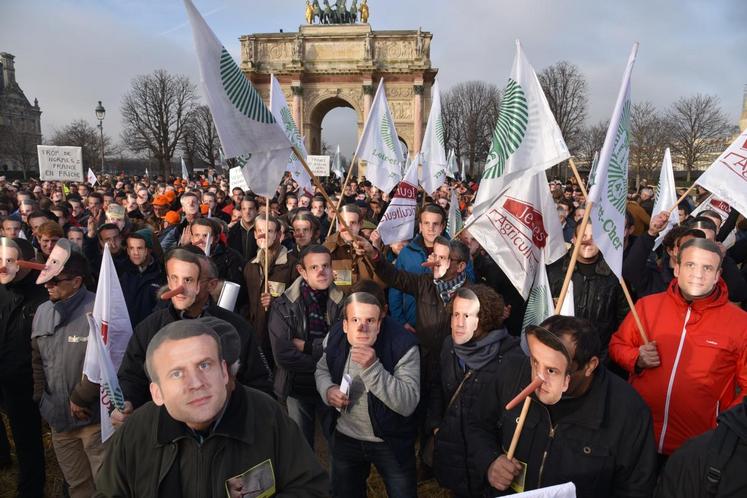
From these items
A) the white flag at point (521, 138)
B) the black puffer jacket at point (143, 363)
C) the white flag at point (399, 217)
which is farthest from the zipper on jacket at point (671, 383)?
the white flag at point (399, 217)

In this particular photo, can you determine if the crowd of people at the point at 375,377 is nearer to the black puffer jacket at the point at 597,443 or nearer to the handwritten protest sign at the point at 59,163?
the black puffer jacket at the point at 597,443

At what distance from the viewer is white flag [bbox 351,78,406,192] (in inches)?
312

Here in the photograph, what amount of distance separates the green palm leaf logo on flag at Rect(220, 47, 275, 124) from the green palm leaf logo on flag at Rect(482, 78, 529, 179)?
188 cm

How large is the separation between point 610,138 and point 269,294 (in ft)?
10.2

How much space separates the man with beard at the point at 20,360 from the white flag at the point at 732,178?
5.31 m

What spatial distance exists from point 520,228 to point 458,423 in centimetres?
182

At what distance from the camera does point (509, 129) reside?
12.9 feet

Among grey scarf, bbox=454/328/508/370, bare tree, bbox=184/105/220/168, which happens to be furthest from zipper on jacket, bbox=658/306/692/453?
bare tree, bbox=184/105/220/168

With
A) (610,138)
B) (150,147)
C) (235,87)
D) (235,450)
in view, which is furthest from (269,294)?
(150,147)

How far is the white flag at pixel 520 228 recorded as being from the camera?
4.08 meters

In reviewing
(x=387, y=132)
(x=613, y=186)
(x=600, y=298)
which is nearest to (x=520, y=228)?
(x=600, y=298)

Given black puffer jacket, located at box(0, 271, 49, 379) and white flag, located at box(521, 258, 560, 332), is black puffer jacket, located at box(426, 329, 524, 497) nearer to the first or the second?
white flag, located at box(521, 258, 560, 332)

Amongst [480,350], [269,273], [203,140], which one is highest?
[203,140]

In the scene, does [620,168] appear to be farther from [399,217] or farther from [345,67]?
[345,67]
